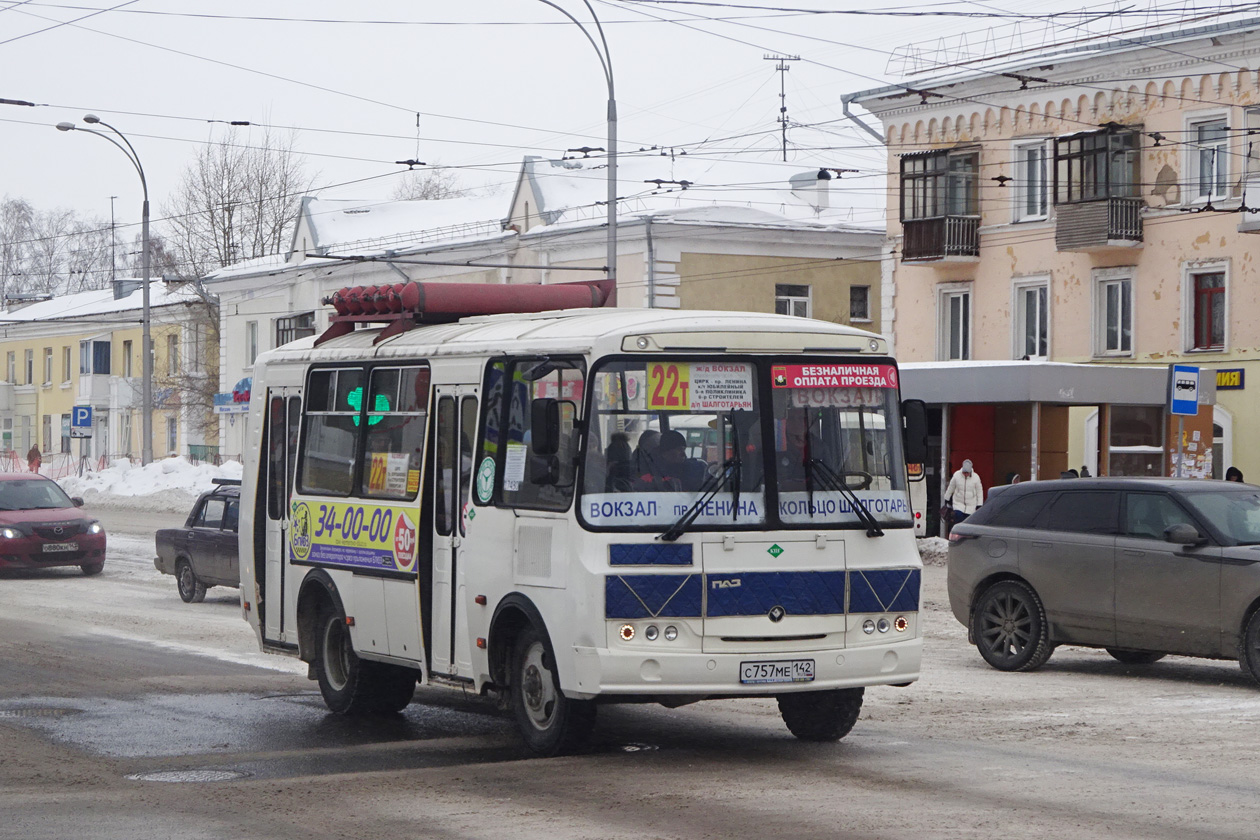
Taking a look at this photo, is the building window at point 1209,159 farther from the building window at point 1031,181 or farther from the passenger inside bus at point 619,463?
the passenger inside bus at point 619,463

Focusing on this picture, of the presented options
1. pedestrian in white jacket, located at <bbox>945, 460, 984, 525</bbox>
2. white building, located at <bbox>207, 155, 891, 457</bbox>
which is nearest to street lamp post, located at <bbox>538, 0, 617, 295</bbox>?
pedestrian in white jacket, located at <bbox>945, 460, 984, 525</bbox>

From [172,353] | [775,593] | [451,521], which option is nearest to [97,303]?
[172,353]

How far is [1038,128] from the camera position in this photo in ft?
125

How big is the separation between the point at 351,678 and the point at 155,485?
4074 cm

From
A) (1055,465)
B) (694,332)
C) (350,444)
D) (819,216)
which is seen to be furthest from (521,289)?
(819,216)

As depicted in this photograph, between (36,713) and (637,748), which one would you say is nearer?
(637,748)

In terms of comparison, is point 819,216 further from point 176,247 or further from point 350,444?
point 350,444

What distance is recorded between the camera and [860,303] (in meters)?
50.1

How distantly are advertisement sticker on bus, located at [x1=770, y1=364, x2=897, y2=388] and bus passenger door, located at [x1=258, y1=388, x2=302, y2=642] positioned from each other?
4.27 metres

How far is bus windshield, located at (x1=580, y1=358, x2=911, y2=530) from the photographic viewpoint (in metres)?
9.81

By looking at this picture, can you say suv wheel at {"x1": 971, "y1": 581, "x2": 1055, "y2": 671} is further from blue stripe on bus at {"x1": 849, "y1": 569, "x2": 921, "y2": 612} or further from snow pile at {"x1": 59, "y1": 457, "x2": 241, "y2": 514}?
snow pile at {"x1": 59, "y1": 457, "x2": 241, "y2": 514}

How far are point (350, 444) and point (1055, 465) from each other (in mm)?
21790

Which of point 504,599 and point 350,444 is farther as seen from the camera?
point 350,444

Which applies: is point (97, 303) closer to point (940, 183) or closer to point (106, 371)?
point (106, 371)
